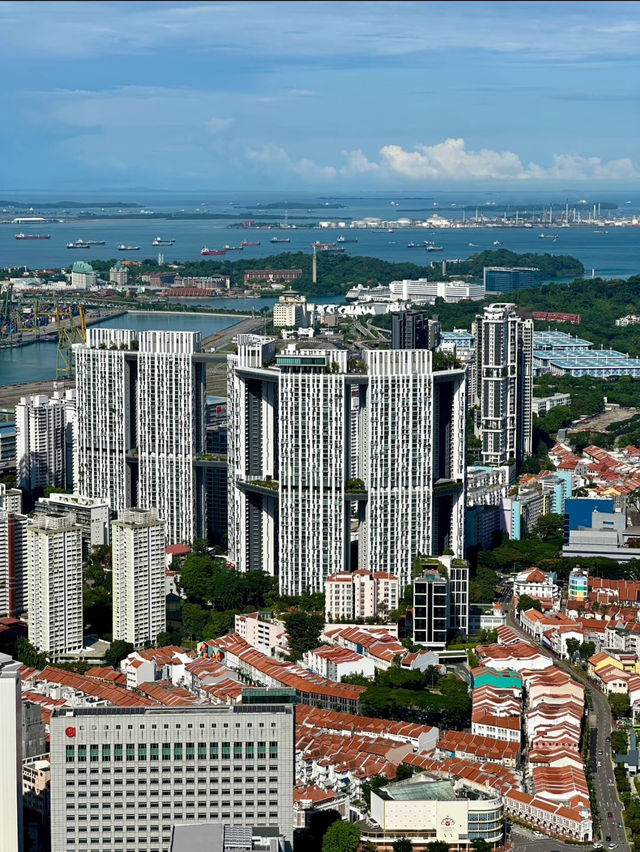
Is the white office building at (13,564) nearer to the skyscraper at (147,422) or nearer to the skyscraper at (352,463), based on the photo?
the skyscraper at (352,463)

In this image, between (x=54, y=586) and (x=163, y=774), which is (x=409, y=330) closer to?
(x=54, y=586)

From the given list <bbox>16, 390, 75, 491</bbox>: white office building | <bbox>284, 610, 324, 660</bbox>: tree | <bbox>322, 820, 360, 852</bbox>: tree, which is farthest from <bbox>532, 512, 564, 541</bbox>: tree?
<bbox>322, 820, 360, 852</bbox>: tree

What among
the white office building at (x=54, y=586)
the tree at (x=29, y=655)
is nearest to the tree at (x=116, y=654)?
the white office building at (x=54, y=586)

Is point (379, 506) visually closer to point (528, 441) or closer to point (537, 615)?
point (537, 615)

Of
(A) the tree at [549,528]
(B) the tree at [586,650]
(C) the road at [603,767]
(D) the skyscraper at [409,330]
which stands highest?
(D) the skyscraper at [409,330]

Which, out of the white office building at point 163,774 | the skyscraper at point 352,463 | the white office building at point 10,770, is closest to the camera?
the white office building at point 163,774

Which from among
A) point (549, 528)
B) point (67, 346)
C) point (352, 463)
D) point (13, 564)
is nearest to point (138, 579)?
point (13, 564)
